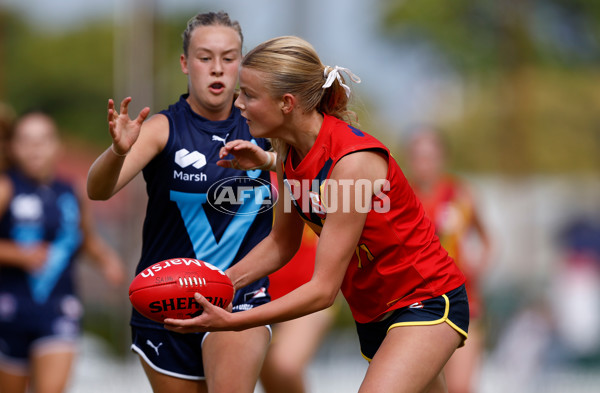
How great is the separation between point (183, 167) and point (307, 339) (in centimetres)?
254

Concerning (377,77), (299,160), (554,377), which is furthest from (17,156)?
(377,77)

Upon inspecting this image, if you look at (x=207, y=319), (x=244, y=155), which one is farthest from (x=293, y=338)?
(x=207, y=319)

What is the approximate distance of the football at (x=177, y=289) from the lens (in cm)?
344

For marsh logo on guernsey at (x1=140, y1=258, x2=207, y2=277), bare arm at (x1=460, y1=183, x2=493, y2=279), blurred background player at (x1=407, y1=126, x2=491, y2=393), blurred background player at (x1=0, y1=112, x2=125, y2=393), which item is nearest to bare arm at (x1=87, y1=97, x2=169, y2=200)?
marsh logo on guernsey at (x1=140, y1=258, x2=207, y2=277)

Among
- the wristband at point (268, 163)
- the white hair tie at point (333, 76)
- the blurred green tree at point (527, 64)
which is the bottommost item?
the blurred green tree at point (527, 64)

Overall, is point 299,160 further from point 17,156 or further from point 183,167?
point 17,156

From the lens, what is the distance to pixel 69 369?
6.25 metres

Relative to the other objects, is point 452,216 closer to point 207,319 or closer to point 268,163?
point 268,163

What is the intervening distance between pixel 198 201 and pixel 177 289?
0.78 meters

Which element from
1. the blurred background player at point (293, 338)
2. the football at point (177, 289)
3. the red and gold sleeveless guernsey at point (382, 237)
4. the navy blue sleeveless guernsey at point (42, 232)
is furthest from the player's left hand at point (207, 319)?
the navy blue sleeveless guernsey at point (42, 232)

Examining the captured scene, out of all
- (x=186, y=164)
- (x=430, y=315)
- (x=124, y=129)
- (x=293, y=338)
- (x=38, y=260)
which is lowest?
(x=293, y=338)

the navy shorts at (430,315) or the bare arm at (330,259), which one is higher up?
the bare arm at (330,259)

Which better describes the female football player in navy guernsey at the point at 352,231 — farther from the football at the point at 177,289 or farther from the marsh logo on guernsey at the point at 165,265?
the marsh logo on guernsey at the point at 165,265

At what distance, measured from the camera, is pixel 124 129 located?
3.64 metres
